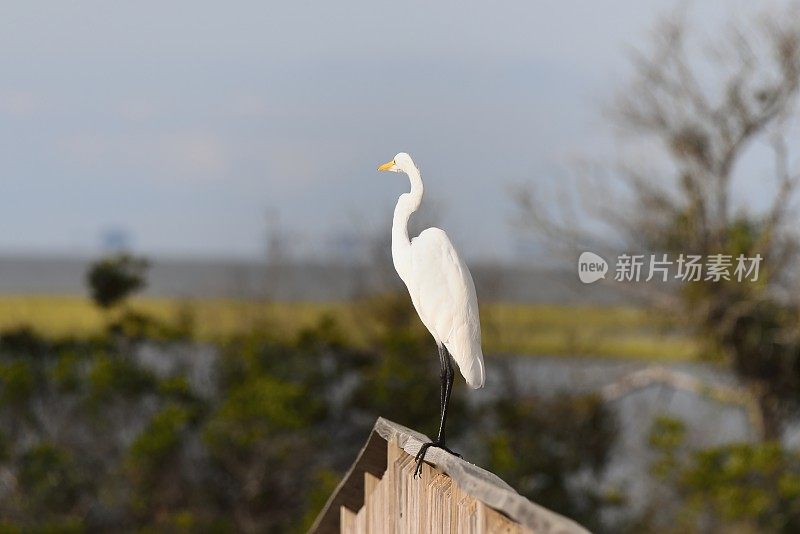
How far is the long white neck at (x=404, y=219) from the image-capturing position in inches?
111

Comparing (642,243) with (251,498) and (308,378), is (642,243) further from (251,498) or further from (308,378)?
(251,498)

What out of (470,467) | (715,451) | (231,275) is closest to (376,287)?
(231,275)

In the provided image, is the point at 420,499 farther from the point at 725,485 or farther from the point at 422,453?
the point at 725,485

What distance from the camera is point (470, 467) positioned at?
2355 millimetres

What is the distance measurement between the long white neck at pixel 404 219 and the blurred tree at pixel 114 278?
7631mm

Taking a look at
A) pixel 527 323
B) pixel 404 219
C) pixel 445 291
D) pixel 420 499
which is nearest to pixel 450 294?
pixel 445 291

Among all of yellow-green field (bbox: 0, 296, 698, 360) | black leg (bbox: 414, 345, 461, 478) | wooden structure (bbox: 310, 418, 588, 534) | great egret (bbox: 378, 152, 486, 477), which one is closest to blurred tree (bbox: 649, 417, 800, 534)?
yellow-green field (bbox: 0, 296, 698, 360)

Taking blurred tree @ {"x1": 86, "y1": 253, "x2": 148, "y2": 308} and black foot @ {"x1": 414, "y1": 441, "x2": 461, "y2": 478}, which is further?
blurred tree @ {"x1": 86, "y1": 253, "x2": 148, "y2": 308}

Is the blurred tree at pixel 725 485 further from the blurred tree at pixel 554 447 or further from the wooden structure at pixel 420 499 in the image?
the wooden structure at pixel 420 499

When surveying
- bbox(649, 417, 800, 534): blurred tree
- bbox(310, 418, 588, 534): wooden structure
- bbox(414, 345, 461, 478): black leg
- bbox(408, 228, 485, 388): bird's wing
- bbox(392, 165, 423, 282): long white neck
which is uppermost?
bbox(392, 165, 423, 282): long white neck

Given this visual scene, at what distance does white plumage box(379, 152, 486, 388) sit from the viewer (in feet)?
9.11

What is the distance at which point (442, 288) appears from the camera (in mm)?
2783

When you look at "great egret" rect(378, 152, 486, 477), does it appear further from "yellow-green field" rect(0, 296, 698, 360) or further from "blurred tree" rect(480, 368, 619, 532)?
"yellow-green field" rect(0, 296, 698, 360)

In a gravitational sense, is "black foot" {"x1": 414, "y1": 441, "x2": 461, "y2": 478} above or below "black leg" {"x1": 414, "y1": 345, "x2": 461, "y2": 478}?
below
